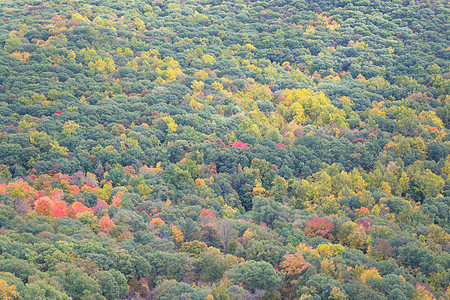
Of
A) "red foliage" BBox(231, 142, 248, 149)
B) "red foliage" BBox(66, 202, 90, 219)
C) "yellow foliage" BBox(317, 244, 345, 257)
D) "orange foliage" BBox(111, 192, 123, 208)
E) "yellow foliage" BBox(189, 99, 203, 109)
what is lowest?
"orange foliage" BBox(111, 192, 123, 208)

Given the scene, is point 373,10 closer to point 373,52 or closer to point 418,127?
point 373,52

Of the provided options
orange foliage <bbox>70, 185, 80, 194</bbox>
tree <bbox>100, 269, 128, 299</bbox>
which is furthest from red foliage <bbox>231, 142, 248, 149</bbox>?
tree <bbox>100, 269, 128, 299</bbox>

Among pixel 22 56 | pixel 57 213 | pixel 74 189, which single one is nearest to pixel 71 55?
pixel 22 56

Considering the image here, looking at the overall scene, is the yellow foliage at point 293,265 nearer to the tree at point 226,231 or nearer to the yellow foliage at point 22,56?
the tree at point 226,231

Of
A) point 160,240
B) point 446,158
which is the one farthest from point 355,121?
point 160,240

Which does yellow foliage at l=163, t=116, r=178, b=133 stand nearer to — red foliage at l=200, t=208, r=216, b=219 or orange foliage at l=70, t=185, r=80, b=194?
orange foliage at l=70, t=185, r=80, b=194
